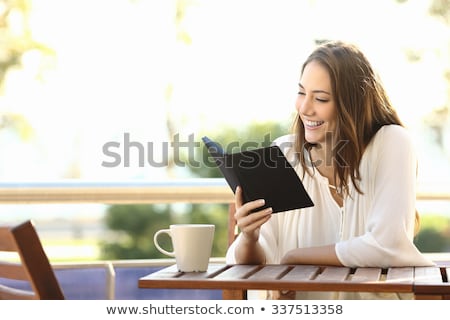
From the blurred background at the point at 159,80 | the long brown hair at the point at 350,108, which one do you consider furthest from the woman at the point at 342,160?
the blurred background at the point at 159,80

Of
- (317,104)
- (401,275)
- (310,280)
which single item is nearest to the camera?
(310,280)

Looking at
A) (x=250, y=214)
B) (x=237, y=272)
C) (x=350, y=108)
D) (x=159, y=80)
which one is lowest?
(x=159, y=80)

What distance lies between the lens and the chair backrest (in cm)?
165

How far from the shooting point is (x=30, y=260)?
1.67m

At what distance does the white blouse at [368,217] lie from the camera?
85.8 inches

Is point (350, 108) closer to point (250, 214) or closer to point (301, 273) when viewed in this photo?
point (250, 214)

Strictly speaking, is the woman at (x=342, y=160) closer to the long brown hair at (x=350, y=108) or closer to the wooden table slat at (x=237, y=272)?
the long brown hair at (x=350, y=108)

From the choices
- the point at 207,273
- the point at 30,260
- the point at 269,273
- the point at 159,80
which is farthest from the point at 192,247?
the point at 159,80

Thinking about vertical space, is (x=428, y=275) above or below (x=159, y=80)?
above

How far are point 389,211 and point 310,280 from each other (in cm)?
48

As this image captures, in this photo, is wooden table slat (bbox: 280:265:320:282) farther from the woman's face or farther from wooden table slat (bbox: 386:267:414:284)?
the woman's face

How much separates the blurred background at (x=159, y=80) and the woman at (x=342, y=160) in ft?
25.4

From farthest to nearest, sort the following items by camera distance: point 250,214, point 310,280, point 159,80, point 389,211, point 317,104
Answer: point 159,80 < point 317,104 < point 389,211 < point 250,214 < point 310,280

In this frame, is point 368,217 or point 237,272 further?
point 368,217
